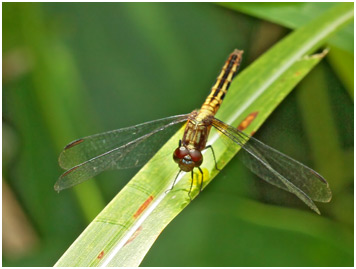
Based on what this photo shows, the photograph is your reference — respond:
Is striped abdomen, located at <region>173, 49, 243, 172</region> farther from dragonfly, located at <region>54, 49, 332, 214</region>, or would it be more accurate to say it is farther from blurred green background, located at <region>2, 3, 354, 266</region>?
blurred green background, located at <region>2, 3, 354, 266</region>

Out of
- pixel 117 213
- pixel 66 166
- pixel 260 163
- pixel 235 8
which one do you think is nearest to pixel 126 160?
pixel 66 166

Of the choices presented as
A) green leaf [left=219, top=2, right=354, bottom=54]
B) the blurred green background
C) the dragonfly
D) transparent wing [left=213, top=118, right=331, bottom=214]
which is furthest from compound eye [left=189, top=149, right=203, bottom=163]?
green leaf [left=219, top=2, right=354, bottom=54]

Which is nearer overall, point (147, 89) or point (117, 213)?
point (117, 213)

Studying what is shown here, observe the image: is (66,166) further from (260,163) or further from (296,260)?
(296,260)

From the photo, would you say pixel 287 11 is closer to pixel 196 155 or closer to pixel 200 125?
pixel 200 125

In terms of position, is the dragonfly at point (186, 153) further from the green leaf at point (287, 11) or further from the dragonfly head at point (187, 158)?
the green leaf at point (287, 11)

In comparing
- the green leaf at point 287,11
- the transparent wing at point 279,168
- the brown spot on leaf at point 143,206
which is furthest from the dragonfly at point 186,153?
the green leaf at point 287,11
